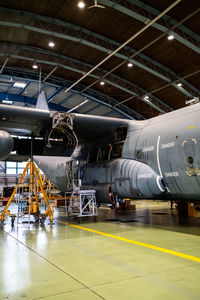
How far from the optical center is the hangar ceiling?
56.2 ft

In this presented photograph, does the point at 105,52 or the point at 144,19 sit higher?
the point at 105,52

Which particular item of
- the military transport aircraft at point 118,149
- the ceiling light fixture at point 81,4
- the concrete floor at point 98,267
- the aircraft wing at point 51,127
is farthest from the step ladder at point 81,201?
the ceiling light fixture at point 81,4

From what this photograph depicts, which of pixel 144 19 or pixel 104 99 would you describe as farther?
pixel 104 99

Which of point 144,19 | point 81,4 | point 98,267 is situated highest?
point 81,4

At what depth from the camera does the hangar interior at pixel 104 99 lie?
441cm

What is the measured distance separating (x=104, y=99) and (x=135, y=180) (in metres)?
22.9

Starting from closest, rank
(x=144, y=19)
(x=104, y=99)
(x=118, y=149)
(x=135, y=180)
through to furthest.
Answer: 1. (x=135, y=180)
2. (x=118, y=149)
3. (x=144, y=19)
4. (x=104, y=99)

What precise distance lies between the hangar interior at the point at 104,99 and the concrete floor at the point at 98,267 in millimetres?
18

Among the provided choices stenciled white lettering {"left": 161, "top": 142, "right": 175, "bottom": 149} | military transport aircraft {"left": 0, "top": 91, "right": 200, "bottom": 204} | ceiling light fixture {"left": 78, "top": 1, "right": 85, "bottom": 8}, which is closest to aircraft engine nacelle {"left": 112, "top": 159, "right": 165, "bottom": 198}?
military transport aircraft {"left": 0, "top": 91, "right": 200, "bottom": 204}

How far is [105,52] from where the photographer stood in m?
22.2

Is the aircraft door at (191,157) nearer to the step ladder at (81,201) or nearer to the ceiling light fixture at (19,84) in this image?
the step ladder at (81,201)

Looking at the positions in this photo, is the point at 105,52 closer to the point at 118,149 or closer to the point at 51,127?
the point at 51,127

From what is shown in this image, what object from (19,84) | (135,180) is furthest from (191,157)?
(19,84)

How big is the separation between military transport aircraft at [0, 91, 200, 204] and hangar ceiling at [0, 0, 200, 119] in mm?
7323
